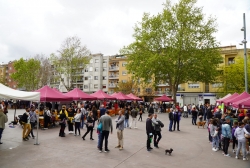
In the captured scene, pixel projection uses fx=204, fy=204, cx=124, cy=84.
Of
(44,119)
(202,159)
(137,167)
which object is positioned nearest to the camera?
(137,167)

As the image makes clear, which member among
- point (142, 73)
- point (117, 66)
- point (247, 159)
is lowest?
point (247, 159)

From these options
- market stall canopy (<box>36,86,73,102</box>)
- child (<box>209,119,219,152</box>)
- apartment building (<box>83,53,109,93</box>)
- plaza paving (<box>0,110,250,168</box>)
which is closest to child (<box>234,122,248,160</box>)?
plaza paving (<box>0,110,250,168</box>)

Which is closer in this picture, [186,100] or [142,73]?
[142,73]

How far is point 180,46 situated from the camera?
2886cm

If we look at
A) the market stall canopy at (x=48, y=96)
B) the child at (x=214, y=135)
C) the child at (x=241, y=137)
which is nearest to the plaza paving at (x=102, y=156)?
the child at (x=214, y=135)

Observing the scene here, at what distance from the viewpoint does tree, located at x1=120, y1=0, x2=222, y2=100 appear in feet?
96.0

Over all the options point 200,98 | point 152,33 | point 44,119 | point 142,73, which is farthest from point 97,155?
point 200,98

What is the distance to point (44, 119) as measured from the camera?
14078 mm

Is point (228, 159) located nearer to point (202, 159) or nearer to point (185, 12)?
point (202, 159)

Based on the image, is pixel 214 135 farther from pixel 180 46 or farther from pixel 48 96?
pixel 180 46

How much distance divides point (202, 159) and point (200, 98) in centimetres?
4302

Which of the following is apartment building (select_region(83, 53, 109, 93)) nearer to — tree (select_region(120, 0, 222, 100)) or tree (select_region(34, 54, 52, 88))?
tree (select_region(34, 54, 52, 88))

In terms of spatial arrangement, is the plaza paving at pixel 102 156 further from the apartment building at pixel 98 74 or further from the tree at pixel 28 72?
the apartment building at pixel 98 74

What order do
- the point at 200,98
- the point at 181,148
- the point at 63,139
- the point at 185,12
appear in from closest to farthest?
the point at 181,148
the point at 63,139
the point at 185,12
the point at 200,98
